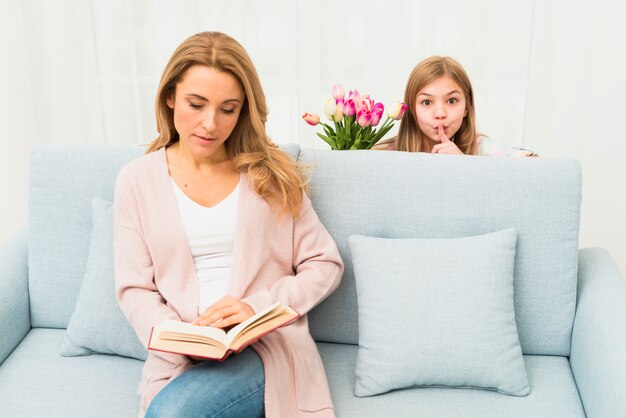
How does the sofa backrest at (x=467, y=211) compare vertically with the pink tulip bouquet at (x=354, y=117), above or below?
below

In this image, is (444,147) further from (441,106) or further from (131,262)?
(131,262)

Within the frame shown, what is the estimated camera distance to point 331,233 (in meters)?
1.69

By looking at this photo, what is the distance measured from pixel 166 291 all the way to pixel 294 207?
0.37 meters

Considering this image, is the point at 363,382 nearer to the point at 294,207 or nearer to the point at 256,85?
the point at 294,207

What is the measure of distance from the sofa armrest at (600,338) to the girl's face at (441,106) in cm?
55

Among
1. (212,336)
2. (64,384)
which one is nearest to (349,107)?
(212,336)

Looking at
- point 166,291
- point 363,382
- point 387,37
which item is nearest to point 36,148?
point 166,291

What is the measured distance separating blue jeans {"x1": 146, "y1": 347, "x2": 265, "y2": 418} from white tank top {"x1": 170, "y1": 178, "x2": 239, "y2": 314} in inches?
7.5

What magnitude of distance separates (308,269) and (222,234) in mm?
226

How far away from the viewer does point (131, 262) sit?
60.1 inches

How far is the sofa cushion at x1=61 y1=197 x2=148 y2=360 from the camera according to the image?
161 centimetres

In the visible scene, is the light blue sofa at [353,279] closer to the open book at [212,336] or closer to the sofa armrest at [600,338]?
the sofa armrest at [600,338]

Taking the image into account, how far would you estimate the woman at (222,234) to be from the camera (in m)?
1.41

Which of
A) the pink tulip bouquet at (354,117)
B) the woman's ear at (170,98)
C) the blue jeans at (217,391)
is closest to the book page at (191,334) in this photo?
the blue jeans at (217,391)
